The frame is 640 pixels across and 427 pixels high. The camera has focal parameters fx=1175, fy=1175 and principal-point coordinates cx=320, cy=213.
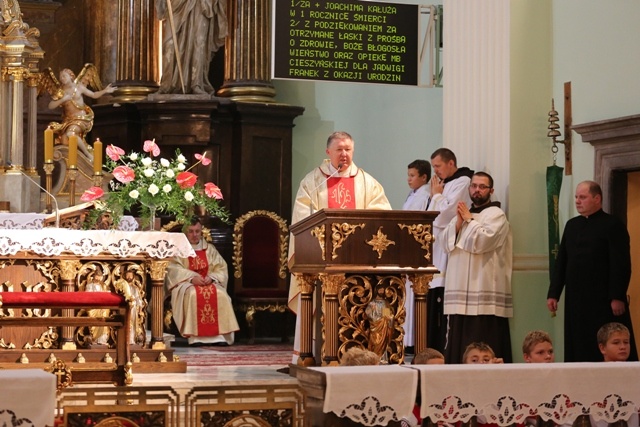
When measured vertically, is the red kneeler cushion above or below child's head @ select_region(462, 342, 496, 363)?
above

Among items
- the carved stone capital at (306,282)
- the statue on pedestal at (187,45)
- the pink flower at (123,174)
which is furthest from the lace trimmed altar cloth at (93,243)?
the statue on pedestal at (187,45)

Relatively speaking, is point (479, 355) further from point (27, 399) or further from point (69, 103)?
point (69, 103)

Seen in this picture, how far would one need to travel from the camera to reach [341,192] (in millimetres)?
7770

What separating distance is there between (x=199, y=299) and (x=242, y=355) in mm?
1260

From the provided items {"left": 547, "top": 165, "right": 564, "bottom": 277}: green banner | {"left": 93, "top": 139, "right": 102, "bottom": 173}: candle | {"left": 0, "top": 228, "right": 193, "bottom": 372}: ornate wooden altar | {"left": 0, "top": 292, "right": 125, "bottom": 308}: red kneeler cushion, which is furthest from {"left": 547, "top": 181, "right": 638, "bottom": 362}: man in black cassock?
{"left": 93, "top": 139, "right": 102, "bottom": 173}: candle

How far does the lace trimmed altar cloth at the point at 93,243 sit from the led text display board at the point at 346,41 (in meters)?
1.72

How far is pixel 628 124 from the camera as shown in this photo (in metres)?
7.88

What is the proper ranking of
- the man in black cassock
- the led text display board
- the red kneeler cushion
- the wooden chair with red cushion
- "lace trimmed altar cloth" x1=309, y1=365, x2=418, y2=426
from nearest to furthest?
"lace trimmed altar cloth" x1=309, y1=365, x2=418, y2=426
the red kneeler cushion
the man in black cassock
the led text display board
the wooden chair with red cushion

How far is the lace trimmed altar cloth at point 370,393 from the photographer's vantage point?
12.0 ft

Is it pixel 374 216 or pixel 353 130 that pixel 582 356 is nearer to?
pixel 374 216

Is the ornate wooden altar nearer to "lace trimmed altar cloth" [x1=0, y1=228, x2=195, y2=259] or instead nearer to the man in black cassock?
"lace trimmed altar cloth" [x1=0, y1=228, x2=195, y2=259]

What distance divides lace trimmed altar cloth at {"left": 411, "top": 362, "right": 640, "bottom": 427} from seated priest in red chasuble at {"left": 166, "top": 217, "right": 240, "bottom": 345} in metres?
7.62

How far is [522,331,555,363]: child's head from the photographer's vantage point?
5523 millimetres

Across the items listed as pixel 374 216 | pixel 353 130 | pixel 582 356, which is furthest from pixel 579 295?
pixel 353 130
